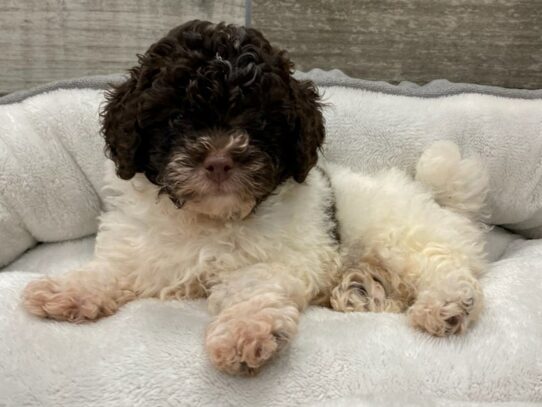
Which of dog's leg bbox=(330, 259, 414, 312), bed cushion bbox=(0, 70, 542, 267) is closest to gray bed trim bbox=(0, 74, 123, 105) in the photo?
bed cushion bbox=(0, 70, 542, 267)

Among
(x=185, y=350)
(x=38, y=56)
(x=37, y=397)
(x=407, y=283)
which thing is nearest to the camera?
(x=37, y=397)

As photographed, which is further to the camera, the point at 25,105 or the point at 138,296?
the point at 25,105

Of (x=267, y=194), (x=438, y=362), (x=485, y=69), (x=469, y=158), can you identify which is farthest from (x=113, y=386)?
(x=485, y=69)

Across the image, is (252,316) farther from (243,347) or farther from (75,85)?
(75,85)

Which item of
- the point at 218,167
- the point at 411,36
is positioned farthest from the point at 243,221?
the point at 411,36

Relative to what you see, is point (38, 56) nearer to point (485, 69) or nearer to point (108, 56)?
point (108, 56)

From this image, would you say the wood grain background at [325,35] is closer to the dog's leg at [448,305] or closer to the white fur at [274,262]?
the white fur at [274,262]

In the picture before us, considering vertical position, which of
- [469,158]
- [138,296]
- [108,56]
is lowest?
[138,296]
